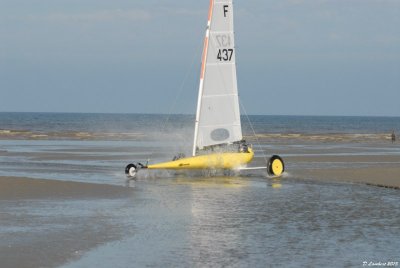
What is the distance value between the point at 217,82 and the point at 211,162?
3543 mm

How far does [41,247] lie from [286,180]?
638 inches

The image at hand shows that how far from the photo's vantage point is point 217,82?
1262 inches

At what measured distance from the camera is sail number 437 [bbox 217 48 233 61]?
32.0 metres

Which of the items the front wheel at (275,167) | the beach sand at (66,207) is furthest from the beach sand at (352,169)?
the front wheel at (275,167)

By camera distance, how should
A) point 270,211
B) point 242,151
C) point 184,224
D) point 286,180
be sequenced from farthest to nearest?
point 242,151 → point 286,180 → point 270,211 → point 184,224

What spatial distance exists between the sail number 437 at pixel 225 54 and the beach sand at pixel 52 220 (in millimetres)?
8797

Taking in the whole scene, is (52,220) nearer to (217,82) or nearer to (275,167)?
(275,167)

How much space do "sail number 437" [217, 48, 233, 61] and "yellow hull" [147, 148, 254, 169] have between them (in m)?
4.04

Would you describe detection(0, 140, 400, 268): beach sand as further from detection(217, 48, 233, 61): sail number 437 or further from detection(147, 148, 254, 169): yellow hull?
detection(217, 48, 233, 61): sail number 437

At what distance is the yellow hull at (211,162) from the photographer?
98.5ft

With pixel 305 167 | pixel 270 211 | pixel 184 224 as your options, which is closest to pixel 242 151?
pixel 305 167

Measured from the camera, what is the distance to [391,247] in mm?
14672

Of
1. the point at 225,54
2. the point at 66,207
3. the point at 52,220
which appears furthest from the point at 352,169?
the point at 52,220

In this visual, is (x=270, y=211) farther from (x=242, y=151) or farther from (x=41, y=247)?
(x=242, y=151)
